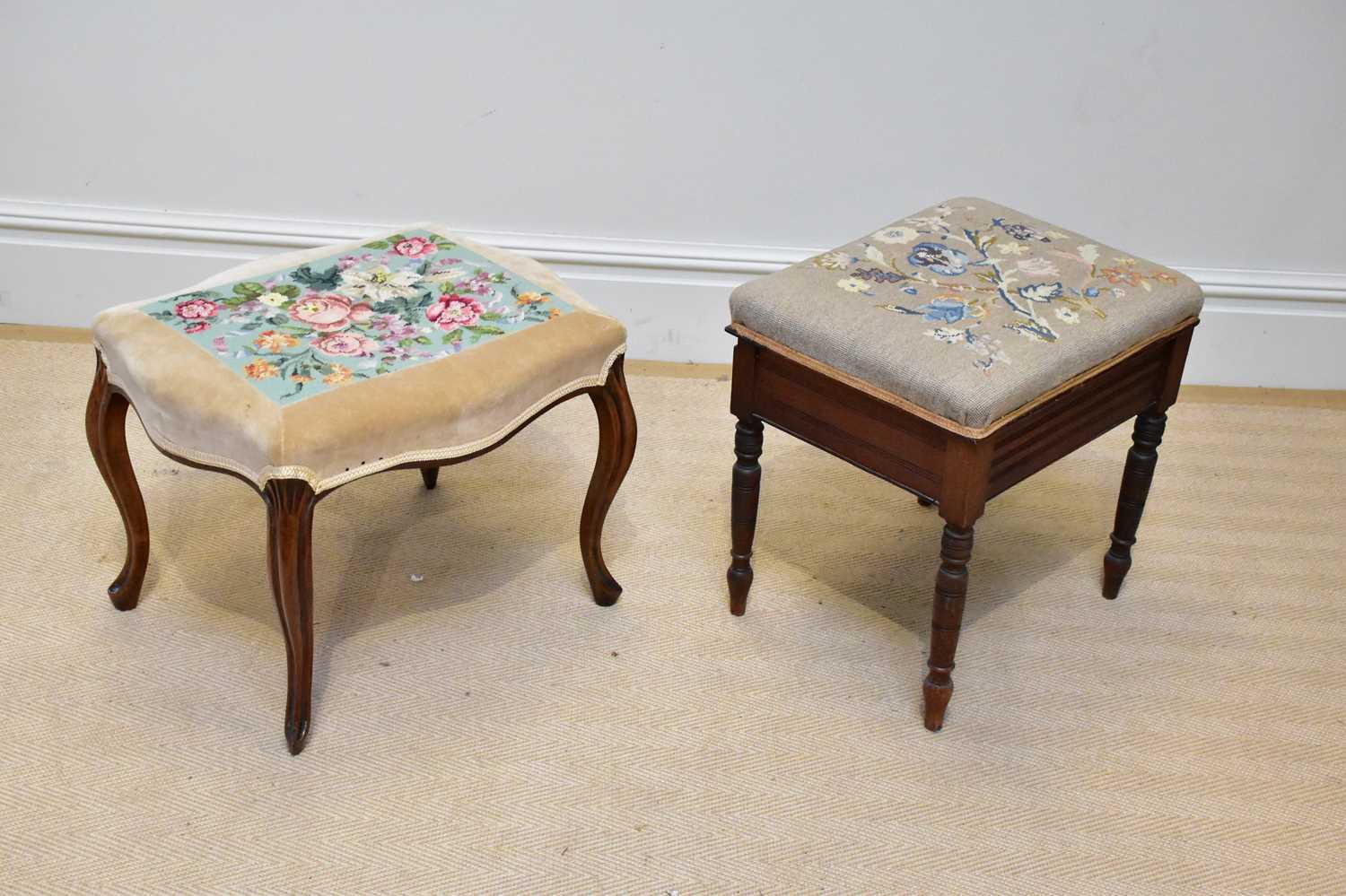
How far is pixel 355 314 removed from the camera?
170cm

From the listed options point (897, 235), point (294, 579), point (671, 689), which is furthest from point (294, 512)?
point (897, 235)

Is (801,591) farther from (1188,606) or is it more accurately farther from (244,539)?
(244,539)

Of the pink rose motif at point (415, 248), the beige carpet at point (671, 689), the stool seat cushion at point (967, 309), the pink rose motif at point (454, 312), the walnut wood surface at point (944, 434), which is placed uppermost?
the stool seat cushion at point (967, 309)

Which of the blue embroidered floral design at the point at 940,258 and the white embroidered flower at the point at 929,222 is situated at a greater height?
the white embroidered flower at the point at 929,222

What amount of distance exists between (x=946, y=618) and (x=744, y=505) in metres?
0.33

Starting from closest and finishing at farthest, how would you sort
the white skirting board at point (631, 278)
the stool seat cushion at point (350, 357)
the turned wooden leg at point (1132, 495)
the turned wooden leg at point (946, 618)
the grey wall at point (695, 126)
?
the stool seat cushion at point (350, 357), the turned wooden leg at point (946, 618), the turned wooden leg at point (1132, 495), the grey wall at point (695, 126), the white skirting board at point (631, 278)

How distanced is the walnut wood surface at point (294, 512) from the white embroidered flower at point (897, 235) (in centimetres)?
39

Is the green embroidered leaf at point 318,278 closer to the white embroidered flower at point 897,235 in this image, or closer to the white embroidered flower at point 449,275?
the white embroidered flower at point 449,275

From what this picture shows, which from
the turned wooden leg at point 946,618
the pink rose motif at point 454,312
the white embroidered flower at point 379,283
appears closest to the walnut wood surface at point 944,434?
the turned wooden leg at point 946,618

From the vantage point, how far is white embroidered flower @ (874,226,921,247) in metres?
1.82

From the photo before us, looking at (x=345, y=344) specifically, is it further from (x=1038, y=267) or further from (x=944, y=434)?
(x=1038, y=267)

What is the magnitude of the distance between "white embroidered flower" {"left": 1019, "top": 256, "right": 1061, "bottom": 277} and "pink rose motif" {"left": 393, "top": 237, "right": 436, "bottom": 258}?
781 mm

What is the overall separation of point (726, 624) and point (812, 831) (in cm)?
39

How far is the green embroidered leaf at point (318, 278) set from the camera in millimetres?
1758
